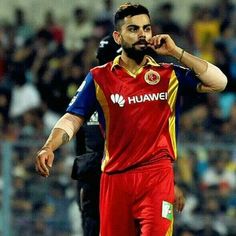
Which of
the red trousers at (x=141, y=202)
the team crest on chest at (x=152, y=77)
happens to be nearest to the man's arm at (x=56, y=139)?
the red trousers at (x=141, y=202)

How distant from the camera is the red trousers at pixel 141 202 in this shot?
25.3ft

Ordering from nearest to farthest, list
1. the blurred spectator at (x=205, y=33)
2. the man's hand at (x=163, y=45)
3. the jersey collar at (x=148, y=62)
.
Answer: the man's hand at (x=163, y=45)
the jersey collar at (x=148, y=62)
the blurred spectator at (x=205, y=33)

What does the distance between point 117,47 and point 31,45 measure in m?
8.78

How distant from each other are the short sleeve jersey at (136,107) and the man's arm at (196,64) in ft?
0.29

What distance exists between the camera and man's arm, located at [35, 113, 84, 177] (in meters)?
7.34

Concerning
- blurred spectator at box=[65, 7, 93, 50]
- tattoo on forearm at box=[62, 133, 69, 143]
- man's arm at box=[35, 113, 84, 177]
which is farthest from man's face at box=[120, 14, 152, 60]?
blurred spectator at box=[65, 7, 93, 50]

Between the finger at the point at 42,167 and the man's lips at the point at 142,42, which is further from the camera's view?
the man's lips at the point at 142,42

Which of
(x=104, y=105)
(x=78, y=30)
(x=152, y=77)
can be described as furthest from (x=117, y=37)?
(x=78, y=30)

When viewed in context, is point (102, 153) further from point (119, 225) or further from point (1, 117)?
point (1, 117)

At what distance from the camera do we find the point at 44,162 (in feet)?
24.1

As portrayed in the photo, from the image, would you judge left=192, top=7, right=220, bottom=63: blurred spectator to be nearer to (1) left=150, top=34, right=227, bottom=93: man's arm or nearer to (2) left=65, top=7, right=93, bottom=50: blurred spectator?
(2) left=65, top=7, right=93, bottom=50: blurred spectator

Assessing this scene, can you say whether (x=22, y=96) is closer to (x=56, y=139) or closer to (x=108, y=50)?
(x=108, y=50)

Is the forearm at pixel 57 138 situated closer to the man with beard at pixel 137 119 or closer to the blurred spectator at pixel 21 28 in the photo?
the man with beard at pixel 137 119

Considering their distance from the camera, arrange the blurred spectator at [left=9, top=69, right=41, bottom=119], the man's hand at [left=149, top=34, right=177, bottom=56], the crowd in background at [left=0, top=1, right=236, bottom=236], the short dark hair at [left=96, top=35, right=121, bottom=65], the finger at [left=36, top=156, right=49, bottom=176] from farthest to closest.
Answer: the blurred spectator at [left=9, top=69, right=41, bottom=119]
the crowd in background at [left=0, top=1, right=236, bottom=236]
the short dark hair at [left=96, top=35, right=121, bottom=65]
the man's hand at [left=149, top=34, right=177, bottom=56]
the finger at [left=36, top=156, right=49, bottom=176]
